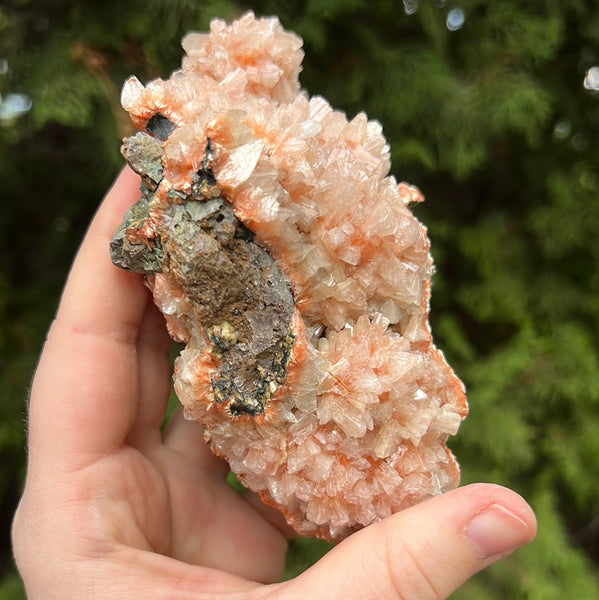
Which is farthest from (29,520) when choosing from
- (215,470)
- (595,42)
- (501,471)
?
(595,42)

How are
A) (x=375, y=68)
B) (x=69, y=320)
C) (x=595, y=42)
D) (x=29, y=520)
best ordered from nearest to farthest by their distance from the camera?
(x=29, y=520) < (x=69, y=320) < (x=375, y=68) < (x=595, y=42)

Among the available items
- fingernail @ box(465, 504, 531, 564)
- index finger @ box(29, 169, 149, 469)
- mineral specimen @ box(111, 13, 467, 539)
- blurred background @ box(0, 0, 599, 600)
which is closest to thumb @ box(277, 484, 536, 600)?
fingernail @ box(465, 504, 531, 564)

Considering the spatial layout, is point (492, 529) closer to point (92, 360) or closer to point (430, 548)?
point (430, 548)

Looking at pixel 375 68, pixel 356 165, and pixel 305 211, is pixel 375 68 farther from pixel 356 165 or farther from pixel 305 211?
pixel 305 211

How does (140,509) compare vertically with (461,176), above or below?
below

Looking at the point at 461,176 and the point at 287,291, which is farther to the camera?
the point at 461,176

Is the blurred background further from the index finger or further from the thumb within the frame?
the thumb

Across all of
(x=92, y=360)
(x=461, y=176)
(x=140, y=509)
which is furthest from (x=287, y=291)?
(x=461, y=176)
